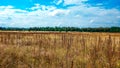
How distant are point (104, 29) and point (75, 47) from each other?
105 meters

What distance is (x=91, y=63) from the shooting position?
23.0ft

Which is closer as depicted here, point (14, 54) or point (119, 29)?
point (14, 54)

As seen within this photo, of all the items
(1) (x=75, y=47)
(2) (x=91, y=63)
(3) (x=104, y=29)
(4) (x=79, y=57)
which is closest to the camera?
(2) (x=91, y=63)

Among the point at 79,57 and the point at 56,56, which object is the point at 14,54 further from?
the point at 79,57

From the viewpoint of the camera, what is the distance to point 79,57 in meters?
8.32

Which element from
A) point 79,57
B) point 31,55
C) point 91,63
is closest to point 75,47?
point 79,57

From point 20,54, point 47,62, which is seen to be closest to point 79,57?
point 47,62

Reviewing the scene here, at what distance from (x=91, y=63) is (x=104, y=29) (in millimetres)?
107917

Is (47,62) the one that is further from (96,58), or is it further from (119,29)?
(119,29)

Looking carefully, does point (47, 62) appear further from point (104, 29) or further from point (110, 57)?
point (104, 29)

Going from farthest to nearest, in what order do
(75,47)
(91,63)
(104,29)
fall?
(104,29) < (75,47) < (91,63)

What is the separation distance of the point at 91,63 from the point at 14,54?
3.12 metres

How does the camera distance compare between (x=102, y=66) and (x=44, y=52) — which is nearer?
(x=102, y=66)

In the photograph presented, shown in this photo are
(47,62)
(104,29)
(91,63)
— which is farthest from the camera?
(104,29)
